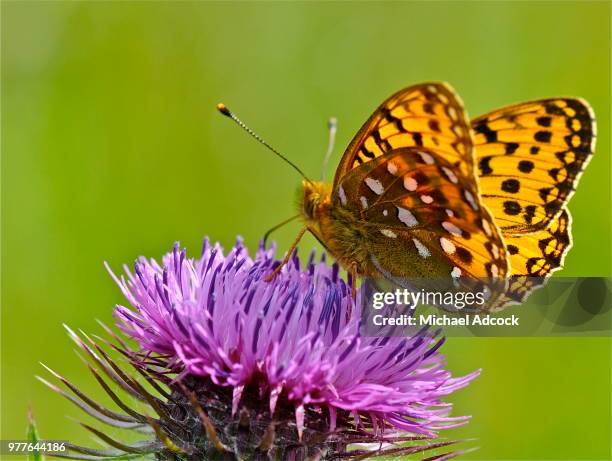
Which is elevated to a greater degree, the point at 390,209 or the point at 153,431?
the point at 390,209

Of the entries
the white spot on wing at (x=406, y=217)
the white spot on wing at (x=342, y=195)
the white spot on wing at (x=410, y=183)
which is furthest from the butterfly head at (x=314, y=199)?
the white spot on wing at (x=410, y=183)

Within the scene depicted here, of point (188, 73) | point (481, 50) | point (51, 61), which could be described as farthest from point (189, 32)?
point (481, 50)

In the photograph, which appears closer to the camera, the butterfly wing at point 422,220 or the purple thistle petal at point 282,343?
the purple thistle petal at point 282,343

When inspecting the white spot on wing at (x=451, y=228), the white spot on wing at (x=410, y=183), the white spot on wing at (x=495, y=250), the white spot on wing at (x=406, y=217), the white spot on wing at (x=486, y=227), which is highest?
the white spot on wing at (x=410, y=183)

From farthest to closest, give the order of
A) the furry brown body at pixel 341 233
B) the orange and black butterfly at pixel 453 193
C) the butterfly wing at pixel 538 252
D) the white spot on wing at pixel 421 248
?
the butterfly wing at pixel 538 252
the furry brown body at pixel 341 233
the white spot on wing at pixel 421 248
the orange and black butterfly at pixel 453 193

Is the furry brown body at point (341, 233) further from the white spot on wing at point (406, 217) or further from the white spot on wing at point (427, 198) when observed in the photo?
the white spot on wing at point (427, 198)

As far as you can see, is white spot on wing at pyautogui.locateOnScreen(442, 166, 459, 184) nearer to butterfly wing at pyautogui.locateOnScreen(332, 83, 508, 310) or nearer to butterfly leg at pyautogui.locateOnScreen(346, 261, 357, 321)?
butterfly wing at pyautogui.locateOnScreen(332, 83, 508, 310)

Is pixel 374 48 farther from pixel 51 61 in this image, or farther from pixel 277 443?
pixel 277 443

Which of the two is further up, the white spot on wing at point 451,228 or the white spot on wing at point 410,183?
the white spot on wing at point 410,183

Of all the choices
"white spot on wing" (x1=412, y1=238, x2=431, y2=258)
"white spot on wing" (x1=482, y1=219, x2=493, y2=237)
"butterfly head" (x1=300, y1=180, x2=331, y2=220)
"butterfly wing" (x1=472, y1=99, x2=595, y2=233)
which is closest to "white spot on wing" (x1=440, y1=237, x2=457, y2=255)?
"white spot on wing" (x1=412, y1=238, x2=431, y2=258)
